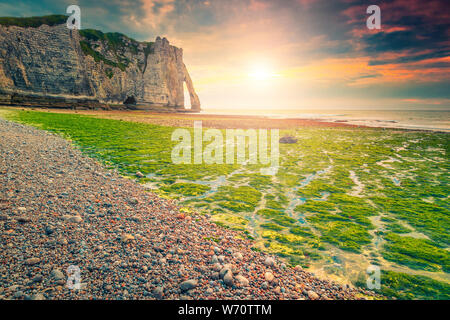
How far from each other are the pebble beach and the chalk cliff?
305ft

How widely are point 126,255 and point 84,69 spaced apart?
114 metres

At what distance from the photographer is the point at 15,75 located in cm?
7594

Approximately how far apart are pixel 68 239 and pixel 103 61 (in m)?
130

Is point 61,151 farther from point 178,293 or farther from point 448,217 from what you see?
point 448,217

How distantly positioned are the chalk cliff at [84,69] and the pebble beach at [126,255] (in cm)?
9306

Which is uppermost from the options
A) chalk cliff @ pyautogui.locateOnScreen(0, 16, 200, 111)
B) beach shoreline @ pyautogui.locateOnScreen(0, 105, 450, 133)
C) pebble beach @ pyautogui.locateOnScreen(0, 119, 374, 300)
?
chalk cliff @ pyautogui.locateOnScreen(0, 16, 200, 111)

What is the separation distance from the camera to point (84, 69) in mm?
93250

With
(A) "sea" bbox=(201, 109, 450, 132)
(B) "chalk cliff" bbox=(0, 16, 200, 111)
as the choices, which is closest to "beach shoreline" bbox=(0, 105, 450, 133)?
(A) "sea" bbox=(201, 109, 450, 132)

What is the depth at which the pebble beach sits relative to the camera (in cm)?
414

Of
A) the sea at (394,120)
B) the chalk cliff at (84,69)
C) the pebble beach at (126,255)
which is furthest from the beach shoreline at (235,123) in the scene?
the pebble beach at (126,255)

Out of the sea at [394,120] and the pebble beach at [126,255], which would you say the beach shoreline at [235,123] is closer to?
the sea at [394,120]

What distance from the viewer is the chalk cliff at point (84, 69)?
76438 millimetres

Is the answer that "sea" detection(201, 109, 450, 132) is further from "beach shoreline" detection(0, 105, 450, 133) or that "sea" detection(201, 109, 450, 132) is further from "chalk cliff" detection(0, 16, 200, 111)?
"chalk cliff" detection(0, 16, 200, 111)

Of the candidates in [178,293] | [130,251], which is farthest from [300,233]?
[130,251]
